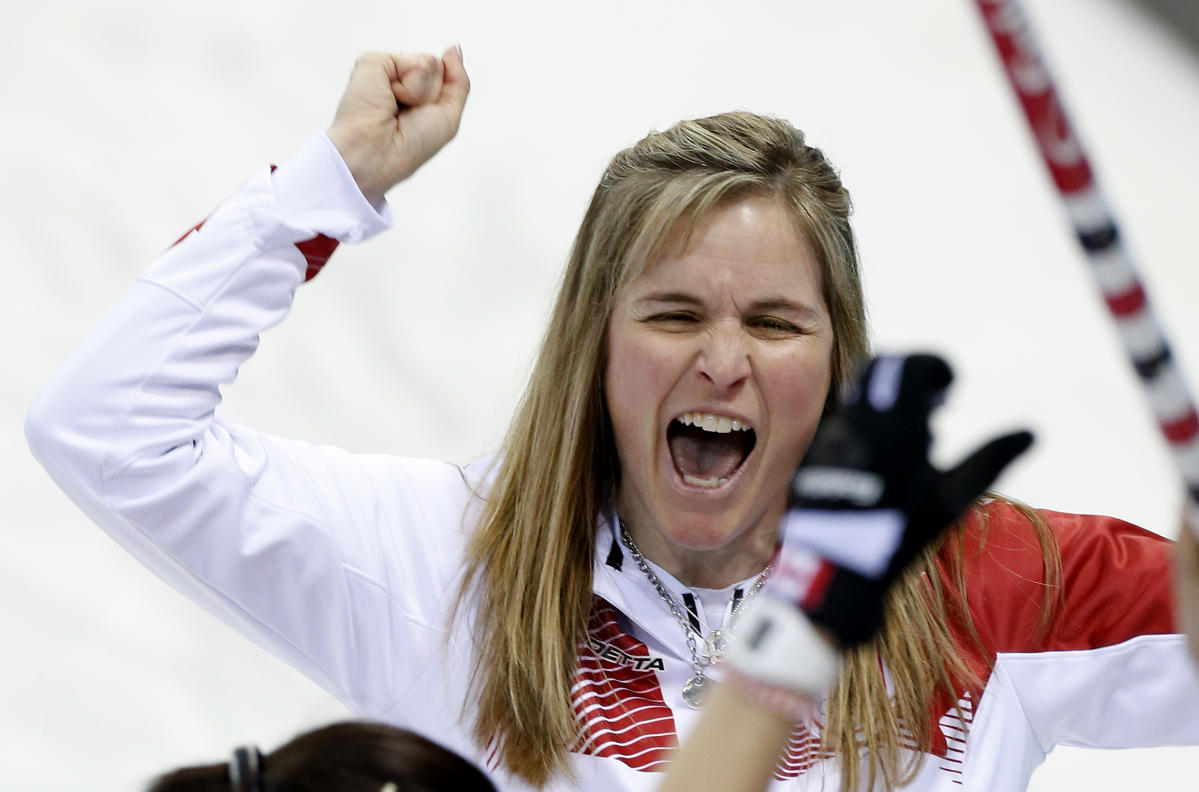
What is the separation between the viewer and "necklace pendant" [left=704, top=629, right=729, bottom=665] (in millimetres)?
1666

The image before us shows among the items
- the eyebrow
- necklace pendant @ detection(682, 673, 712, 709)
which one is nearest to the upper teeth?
the eyebrow

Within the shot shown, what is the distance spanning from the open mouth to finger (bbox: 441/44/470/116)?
409mm

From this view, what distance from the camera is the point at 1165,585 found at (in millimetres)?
1645

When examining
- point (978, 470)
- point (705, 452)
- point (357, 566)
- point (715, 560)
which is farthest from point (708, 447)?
point (978, 470)

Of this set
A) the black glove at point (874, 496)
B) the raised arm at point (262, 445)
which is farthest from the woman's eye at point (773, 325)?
the black glove at point (874, 496)

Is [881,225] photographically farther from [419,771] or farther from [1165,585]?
[419,771]

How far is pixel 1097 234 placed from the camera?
0.94m

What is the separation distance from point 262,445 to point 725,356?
473 millimetres

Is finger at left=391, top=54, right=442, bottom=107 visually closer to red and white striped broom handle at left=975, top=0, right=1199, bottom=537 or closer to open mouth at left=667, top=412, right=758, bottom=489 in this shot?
open mouth at left=667, top=412, right=758, bottom=489

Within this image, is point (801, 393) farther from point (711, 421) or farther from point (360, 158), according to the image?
point (360, 158)

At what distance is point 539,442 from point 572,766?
362 millimetres

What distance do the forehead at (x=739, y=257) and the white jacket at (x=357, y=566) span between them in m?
0.29

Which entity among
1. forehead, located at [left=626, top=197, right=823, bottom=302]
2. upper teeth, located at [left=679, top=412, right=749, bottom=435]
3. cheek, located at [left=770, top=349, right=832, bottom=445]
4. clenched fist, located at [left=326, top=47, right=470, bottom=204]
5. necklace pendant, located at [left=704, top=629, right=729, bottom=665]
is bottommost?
necklace pendant, located at [left=704, top=629, right=729, bottom=665]

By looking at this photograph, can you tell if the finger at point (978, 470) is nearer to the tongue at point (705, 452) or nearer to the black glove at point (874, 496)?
the black glove at point (874, 496)
